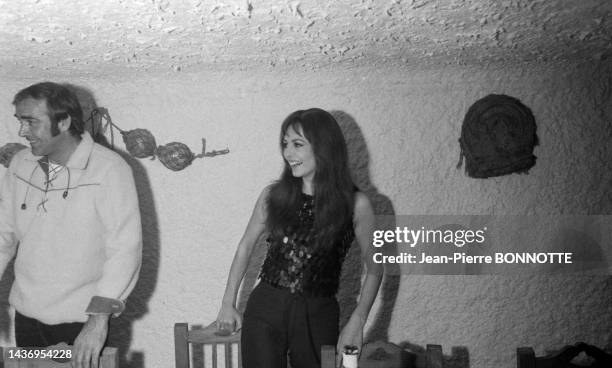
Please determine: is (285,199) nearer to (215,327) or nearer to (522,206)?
(215,327)

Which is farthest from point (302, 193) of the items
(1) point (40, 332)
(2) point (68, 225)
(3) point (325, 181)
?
(1) point (40, 332)

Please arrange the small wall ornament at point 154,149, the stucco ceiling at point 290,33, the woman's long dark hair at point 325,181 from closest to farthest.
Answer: the stucco ceiling at point 290,33
the woman's long dark hair at point 325,181
the small wall ornament at point 154,149

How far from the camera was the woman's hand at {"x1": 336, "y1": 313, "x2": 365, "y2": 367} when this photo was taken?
0.88m

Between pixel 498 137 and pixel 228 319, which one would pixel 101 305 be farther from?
pixel 498 137

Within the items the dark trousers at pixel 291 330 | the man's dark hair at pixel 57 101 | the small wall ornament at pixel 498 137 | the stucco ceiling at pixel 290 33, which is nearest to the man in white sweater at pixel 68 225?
the man's dark hair at pixel 57 101

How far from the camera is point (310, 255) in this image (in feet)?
2.91

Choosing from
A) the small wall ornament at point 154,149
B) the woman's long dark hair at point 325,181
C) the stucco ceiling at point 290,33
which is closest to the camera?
the stucco ceiling at point 290,33

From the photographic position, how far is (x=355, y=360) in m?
0.74

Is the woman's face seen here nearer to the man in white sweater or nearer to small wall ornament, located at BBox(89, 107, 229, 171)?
small wall ornament, located at BBox(89, 107, 229, 171)

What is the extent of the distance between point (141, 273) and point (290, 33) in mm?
529

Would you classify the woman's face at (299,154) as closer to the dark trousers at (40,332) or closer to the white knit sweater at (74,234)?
the white knit sweater at (74,234)

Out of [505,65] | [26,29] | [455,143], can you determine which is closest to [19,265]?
[26,29]

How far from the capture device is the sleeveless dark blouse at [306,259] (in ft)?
2.91

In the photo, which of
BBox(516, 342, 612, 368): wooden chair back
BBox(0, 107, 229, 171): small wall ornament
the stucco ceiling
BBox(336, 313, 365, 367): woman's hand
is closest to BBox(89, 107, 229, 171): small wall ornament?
BBox(0, 107, 229, 171): small wall ornament
